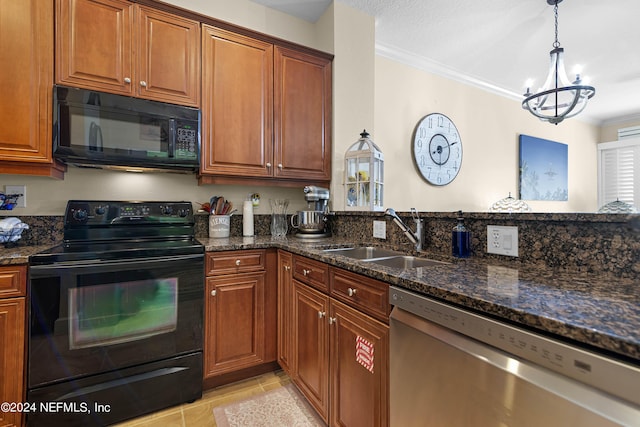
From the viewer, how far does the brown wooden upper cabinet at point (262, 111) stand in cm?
203

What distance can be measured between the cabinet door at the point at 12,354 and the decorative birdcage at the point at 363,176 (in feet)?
6.46

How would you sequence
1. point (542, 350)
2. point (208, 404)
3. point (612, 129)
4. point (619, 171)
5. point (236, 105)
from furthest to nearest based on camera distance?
point (612, 129) < point (619, 171) < point (236, 105) < point (208, 404) < point (542, 350)

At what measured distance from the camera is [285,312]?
1822mm

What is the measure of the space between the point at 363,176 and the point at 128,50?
1757 millimetres

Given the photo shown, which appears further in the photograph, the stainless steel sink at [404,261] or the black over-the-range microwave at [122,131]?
the black over-the-range microwave at [122,131]

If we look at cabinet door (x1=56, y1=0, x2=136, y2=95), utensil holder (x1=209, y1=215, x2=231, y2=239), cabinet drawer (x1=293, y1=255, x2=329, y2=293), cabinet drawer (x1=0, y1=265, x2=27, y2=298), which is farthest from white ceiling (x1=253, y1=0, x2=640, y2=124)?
cabinet drawer (x1=0, y1=265, x2=27, y2=298)

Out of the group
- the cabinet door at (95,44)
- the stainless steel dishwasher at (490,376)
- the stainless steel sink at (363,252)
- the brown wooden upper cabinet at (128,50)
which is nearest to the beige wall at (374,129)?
the brown wooden upper cabinet at (128,50)

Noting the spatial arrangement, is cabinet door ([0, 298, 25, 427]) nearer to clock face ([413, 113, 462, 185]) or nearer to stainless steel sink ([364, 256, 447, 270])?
A: stainless steel sink ([364, 256, 447, 270])

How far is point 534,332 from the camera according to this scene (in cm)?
62

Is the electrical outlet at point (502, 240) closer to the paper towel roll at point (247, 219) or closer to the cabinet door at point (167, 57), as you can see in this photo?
the paper towel roll at point (247, 219)

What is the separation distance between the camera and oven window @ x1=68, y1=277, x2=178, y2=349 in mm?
1411

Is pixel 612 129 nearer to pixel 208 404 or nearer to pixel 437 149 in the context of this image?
pixel 437 149

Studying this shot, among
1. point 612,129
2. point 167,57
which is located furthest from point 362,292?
point 612,129

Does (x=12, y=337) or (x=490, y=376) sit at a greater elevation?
(x=490, y=376)
